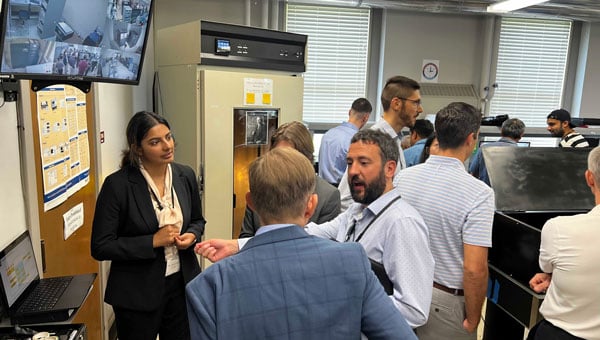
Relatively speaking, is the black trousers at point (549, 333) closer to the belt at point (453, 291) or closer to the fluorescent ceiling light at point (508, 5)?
the belt at point (453, 291)

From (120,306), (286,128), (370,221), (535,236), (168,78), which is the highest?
(168,78)

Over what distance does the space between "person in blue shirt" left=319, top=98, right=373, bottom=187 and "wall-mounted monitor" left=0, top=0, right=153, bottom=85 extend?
178cm

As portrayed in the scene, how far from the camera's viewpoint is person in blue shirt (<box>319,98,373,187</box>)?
3436 millimetres

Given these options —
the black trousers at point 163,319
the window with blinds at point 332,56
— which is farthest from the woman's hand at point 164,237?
the window with blinds at point 332,56

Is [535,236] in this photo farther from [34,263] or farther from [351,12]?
[351,12]

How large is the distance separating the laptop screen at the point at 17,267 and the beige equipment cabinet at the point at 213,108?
151 centimetres

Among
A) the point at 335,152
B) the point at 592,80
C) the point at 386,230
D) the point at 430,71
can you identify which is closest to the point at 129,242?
the point at 386,230

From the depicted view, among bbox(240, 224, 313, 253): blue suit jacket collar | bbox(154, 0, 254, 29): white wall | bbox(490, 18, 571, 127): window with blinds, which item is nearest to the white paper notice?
bbox(240, 224, 313, 253): blue suit jacket collar

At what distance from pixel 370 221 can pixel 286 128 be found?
29.8 inches

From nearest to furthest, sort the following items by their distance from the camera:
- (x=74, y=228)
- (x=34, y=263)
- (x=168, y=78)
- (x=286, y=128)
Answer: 1. (x=34, y=263)
2. (x=286, y=128)
3. (x=74, y=228)
4. (x=168, y=78)

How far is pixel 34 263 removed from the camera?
1550 millimetres

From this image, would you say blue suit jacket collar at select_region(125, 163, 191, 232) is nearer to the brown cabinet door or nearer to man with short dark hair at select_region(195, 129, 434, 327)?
the brown cabinet door

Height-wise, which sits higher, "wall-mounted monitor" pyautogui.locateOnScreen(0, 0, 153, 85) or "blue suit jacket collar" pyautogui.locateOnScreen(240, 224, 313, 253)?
"wall-mounted monitor" pyautogui.locateOnScreen(0, 0, 153, 85)

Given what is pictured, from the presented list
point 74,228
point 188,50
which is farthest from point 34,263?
point 188,50
